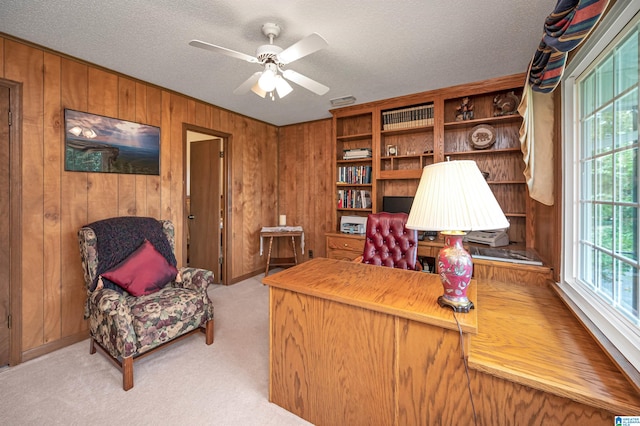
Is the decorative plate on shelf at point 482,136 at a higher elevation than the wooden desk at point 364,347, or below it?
higher

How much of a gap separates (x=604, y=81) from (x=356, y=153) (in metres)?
2.47

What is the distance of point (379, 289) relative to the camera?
137 cm

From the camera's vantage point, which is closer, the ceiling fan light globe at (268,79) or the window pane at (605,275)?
the window pane at (605,275)

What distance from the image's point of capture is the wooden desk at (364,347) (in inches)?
42.6

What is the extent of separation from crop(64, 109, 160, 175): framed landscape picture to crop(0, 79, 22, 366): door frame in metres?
0.28

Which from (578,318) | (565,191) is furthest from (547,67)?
(578,318)

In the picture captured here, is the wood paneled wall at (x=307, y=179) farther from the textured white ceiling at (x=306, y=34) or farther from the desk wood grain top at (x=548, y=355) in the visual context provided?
the desk wood grain top at (x=548, y=355)

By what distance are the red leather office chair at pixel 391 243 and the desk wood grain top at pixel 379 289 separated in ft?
2.10

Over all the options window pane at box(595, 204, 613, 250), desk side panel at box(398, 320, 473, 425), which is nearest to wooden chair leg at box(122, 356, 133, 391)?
desk side panel at box(398, 320, 473, 425)

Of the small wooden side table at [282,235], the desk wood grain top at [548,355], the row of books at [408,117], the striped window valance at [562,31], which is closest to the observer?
the desk wood grain top at [548,355]

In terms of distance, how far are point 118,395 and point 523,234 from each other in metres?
3.79

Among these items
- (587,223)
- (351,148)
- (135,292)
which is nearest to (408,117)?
(351,148)

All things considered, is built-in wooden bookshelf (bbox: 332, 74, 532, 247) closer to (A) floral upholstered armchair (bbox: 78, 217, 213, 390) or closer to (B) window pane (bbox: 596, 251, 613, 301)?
(B) window pane (bbox: 596, 251, 613, 301)

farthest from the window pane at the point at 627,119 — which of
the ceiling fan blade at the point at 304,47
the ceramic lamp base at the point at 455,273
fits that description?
the ceiling fan blade at the point at 304,47
